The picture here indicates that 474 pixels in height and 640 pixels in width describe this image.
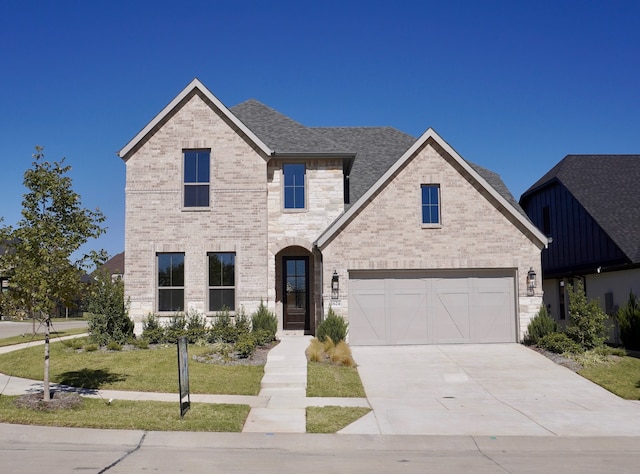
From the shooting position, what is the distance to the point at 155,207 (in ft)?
69.4

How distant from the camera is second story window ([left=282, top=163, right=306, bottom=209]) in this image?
22328 millimetres

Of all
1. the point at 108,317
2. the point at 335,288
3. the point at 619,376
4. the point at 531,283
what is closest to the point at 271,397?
the point at 335,288

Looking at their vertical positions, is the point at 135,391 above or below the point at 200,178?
below

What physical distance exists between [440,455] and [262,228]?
43.2 feet

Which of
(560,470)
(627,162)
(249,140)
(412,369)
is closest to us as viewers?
(560,470)

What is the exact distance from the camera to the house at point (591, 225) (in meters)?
21.9

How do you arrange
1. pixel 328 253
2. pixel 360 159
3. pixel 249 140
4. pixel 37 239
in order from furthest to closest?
pixel 360 159, pixel 249 140, pixel 328 253, pixel 37 239

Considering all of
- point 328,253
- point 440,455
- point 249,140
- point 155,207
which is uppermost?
point 249,140

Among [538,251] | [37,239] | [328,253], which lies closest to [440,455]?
[37,239]

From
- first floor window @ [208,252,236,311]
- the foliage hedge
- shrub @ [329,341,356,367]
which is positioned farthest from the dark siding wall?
first floor window @ [208,252,236,311]

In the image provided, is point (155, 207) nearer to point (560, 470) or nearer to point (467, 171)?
point (467, 171)

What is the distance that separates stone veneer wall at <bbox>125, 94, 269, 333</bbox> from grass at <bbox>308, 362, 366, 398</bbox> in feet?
19.6

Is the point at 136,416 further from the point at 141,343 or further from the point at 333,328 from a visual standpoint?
the point at 333,328

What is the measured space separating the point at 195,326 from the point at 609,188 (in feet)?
58.4
